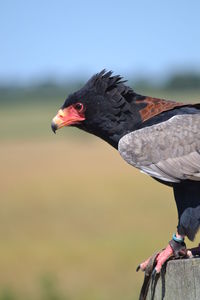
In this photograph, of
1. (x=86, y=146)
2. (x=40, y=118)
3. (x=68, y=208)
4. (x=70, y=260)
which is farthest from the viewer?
(x=40, y=118)

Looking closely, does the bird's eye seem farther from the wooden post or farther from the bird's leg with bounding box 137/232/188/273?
the wooden post

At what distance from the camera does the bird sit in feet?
21.5

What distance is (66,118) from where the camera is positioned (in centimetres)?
709

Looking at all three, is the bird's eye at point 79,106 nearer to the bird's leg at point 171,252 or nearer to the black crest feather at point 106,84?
the black crest feather at point 106,84

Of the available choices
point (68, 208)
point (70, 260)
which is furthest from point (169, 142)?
point (68, 208)

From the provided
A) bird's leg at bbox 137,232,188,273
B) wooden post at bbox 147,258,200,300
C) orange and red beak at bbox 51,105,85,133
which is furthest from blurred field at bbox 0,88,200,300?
wooden post at bbox 147,258,200,300

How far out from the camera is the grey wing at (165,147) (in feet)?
21.7

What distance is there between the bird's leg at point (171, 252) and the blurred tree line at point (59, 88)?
66.9 meters

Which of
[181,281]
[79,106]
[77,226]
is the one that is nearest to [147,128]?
[79,106]

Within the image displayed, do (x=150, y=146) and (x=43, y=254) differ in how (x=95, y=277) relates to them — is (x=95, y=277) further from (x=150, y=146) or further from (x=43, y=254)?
(x=150, y=146)

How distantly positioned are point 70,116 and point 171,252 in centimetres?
199

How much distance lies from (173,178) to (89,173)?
94.3 feet

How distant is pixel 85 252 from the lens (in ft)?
59.0

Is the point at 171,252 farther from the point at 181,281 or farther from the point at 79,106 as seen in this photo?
the point at 79,106
